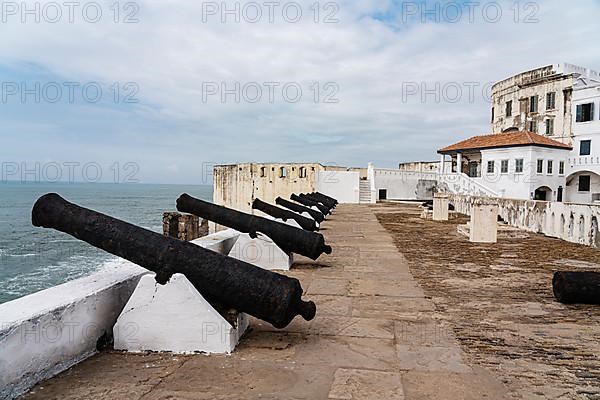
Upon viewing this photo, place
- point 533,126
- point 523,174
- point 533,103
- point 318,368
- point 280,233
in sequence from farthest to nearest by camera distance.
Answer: point 533,126, point 533,103, point 523,174, point 280,233, point 318,368

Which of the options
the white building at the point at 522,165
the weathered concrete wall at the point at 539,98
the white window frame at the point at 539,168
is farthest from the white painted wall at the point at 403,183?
the weathered concrete wall at the point at 539,98

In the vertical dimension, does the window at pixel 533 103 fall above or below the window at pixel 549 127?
above

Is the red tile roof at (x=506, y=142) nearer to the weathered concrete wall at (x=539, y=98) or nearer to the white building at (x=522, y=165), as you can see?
the white building at (x=522, y=165)

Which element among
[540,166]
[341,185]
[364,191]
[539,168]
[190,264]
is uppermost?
[540,166]

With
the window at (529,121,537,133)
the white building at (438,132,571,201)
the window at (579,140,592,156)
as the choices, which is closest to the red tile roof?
the white building at (438,132,571,201)

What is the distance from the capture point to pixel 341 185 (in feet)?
115

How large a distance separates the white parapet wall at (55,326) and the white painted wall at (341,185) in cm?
3074

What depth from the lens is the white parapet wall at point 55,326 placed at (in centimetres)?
269

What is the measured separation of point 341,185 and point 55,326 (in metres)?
32.5

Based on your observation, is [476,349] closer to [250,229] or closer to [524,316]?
[524,316]

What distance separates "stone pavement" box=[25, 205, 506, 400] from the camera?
2.79m

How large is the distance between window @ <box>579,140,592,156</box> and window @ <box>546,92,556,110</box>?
3.87 m

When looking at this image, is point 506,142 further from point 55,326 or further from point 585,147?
point 55,326

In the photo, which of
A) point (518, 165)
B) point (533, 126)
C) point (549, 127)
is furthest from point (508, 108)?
point (518, 165)
